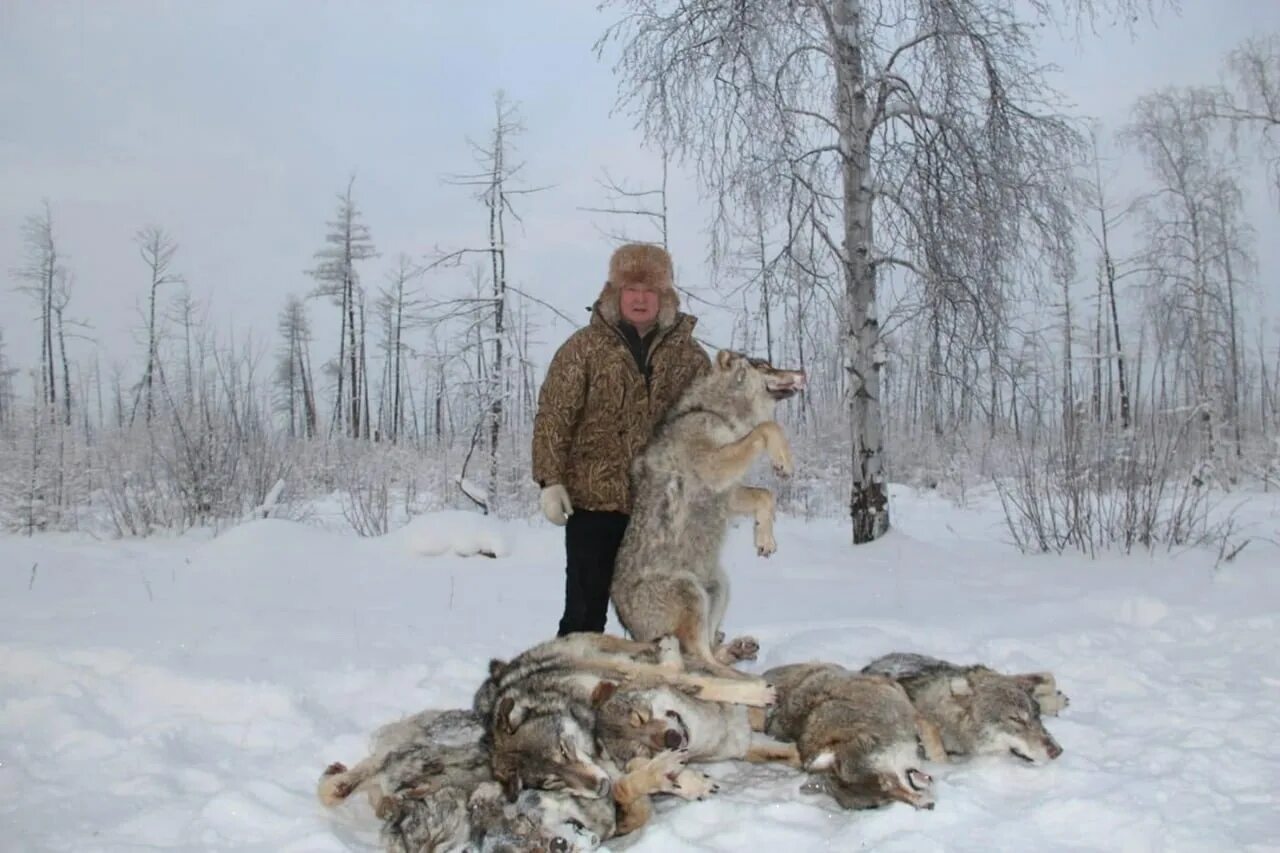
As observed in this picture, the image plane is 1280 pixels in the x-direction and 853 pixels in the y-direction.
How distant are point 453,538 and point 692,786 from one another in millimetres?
7002

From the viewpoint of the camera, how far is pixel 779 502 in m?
17.1

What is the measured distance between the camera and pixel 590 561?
200 inches

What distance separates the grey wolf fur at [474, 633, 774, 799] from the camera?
3080 mm

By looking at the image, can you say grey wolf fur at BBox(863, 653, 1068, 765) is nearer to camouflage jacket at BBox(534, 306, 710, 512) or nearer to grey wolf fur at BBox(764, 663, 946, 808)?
grey wolf fur at BBox(764, 663, 946, 808)

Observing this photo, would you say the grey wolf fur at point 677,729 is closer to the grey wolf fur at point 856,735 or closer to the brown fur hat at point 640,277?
the grey wolf fur at point 856,735

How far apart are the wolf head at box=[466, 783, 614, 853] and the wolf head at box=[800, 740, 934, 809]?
91cm

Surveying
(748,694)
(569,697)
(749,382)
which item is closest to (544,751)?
(569,697)

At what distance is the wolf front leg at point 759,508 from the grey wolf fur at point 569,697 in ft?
3.31

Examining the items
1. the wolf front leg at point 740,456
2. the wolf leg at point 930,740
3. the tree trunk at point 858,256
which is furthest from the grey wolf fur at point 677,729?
the tree trunk at point 858,256

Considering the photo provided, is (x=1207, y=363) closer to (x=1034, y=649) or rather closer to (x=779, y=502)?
(x=779, y=502)

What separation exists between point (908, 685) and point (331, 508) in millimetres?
15714

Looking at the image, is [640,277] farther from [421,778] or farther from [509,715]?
[421,778]

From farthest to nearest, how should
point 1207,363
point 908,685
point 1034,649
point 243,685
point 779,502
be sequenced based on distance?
point 1207,363
point 779,502
point 1034,649
point 243,685
point 908,685

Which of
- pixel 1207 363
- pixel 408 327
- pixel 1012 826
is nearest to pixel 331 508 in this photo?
pixel 408 327
